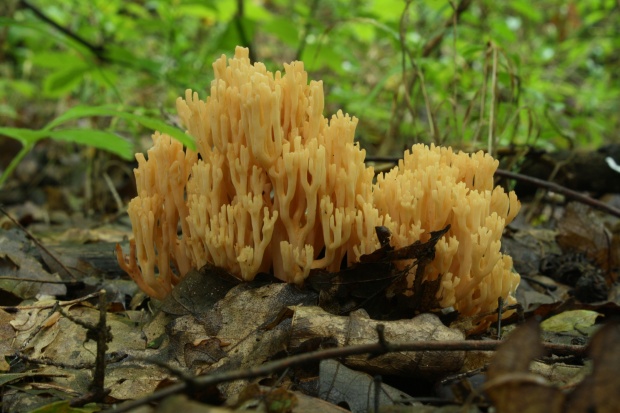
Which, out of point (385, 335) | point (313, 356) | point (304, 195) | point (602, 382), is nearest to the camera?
point (602, 382)

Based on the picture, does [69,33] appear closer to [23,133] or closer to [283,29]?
[283,29]

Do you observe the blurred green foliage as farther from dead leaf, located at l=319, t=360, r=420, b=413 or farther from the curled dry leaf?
the curled dry leaf

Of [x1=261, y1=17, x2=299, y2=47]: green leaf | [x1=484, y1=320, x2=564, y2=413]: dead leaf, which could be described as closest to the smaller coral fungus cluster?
[x1=484, y1=320, x2=564, y2=413]: dead leaf

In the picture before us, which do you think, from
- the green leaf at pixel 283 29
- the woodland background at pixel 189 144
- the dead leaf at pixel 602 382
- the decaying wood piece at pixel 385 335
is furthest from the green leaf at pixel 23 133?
the green leaf at pixel 283 29

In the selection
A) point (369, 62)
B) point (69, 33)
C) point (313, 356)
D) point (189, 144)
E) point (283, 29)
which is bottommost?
point (313, 356)

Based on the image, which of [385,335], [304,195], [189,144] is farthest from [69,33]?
[385,335]

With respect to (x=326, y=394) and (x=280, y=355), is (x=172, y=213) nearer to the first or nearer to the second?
(x=280, y=355)
